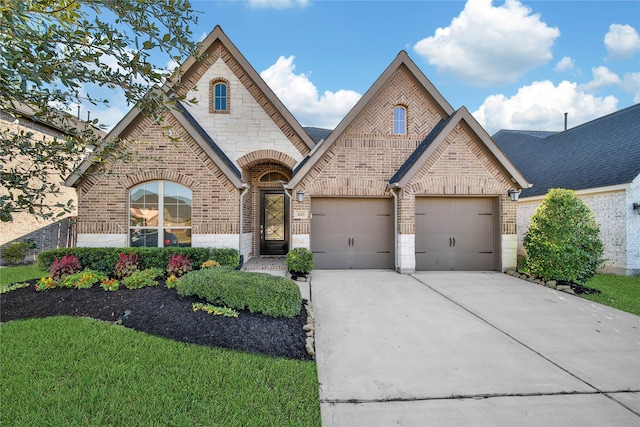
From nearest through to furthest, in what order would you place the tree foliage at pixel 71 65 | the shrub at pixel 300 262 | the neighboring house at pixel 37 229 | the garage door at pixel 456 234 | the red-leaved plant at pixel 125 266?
1. the tree foliage at pixel 71 65
2. the red-leaved plant at pixel 125 266
3. the shrub at pixel 300 262
4. the garage door at pixel 456 234
5. the neighboring house at pixel 37 229

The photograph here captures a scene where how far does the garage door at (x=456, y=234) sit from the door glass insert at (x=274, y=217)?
17.8 ft

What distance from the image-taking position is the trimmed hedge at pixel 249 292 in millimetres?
5070

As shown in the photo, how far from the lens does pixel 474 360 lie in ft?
13.1

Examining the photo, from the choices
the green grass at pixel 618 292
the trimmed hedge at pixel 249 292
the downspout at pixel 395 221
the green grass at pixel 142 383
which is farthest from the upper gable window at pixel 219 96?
the green grass at pixel 618 292

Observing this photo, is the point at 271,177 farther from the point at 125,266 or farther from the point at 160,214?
the point at 125,266

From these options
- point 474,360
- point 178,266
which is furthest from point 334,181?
point 474,360

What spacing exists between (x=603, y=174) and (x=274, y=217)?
12.7m

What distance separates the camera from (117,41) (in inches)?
110

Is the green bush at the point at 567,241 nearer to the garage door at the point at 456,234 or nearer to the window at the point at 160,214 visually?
the garage door at the point at 456,234

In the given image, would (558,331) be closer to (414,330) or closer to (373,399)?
(414,330)

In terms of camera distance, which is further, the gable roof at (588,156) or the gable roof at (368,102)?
the gable roof at (588,156)

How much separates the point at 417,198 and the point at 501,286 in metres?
3.52

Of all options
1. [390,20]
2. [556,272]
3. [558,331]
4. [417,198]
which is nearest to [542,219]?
[556,272]

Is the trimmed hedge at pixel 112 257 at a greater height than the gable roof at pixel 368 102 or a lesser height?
lesser
